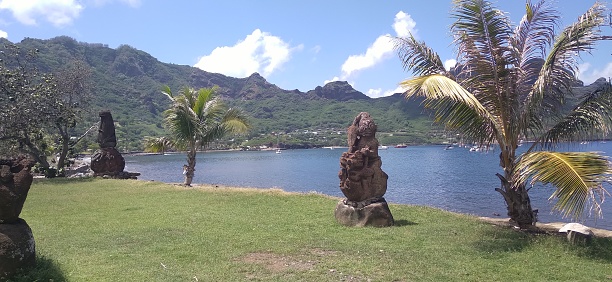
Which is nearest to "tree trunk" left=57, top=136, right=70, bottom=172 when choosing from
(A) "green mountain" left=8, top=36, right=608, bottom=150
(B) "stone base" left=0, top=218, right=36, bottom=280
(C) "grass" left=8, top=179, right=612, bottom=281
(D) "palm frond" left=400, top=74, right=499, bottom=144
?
(C) "grass" left=8, top=179, right=612, bottom=281

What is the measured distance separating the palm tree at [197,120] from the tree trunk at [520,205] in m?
13.7

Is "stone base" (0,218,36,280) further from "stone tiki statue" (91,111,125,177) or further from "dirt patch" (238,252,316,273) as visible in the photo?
"stone tiki statue" (91,111,125,177)

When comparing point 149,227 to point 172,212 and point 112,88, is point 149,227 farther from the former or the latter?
point 112,88

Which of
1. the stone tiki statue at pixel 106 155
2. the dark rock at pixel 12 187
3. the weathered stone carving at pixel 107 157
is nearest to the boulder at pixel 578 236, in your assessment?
the dark rock at pixel 12 187

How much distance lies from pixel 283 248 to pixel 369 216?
9.43 ft

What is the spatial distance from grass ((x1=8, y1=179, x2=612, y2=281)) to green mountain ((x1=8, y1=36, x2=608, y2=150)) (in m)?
82.3

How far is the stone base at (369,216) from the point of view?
10570mm

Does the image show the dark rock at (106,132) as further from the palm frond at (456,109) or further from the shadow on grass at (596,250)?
the shadow on grass at (596,250)

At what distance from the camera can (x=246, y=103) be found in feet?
572

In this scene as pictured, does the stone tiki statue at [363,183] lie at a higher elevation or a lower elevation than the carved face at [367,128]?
lower

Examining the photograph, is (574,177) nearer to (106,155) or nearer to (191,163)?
(191,163)

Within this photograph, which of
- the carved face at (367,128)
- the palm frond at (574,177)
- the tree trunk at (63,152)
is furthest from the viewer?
the tree trunk at (63,152)

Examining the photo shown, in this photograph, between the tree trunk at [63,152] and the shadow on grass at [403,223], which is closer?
the shadow on grass at [403,223]

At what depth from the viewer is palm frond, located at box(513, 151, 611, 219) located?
6752 millimetres
